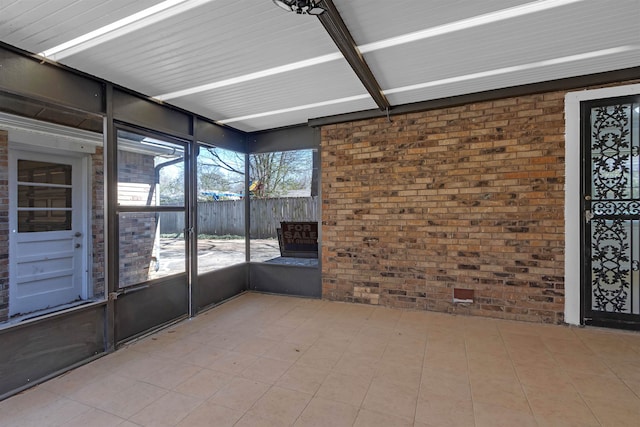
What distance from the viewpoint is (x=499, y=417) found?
6.51ft

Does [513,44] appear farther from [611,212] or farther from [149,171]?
[149,171]

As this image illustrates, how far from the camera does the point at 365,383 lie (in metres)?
2.38

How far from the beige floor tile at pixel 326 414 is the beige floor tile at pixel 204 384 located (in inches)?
29.7

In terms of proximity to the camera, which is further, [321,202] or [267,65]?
[321,202]

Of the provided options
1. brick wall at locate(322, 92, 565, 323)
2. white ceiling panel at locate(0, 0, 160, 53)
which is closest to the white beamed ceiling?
white ceiling panel at locate(0, 0, 160, 53)

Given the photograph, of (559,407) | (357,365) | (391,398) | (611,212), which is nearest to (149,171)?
(357,365)

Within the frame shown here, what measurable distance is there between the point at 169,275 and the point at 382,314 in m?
2.77

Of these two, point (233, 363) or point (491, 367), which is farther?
point (233, 363)

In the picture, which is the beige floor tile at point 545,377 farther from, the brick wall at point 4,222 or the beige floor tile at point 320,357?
the brick wall at point 4,222

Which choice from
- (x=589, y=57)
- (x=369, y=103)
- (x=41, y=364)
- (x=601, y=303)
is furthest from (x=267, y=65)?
(x=601, y=303)

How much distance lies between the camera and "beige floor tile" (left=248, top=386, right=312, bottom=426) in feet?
6.60

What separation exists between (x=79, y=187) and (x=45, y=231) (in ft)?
2.14

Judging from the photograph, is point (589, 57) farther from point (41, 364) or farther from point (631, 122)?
point (41, 364)

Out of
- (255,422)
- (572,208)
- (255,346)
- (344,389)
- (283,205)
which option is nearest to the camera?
(255,422)
